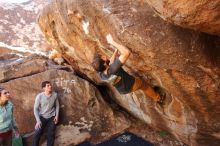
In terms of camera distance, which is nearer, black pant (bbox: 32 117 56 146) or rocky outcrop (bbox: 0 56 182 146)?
black pant (bbox: 32 117 56 146)

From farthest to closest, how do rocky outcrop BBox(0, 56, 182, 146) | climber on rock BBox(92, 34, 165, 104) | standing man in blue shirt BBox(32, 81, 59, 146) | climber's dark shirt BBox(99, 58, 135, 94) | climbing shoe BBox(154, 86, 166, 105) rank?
rocky outcrop BBox(0, 56, 182, 146) < standing man in blue shirt BBox(32, 81, 59, 146) < climbing shoe BBox(154, 86, 166, 105) < climber's dark shirt BBox(99, 58, 135, 94) < climber on rock BBox(92, 34, 165, 104)

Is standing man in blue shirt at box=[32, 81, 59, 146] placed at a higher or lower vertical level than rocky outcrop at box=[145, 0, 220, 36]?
lower

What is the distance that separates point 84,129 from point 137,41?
4.12m

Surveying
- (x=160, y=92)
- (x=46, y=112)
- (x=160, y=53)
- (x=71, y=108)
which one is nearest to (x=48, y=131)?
(x=46, y=112)

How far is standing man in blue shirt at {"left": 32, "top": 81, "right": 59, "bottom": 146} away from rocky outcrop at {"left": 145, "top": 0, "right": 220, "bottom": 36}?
13.6ft

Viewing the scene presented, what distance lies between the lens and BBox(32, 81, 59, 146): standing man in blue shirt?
282 inches

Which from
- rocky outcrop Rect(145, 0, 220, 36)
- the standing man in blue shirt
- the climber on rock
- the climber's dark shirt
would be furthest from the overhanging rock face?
the standing man in blue shirt

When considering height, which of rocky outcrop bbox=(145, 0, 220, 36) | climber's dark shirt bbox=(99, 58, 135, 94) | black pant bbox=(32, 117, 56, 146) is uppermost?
rocky outcrop bbox=(145, 0, 220, 36)

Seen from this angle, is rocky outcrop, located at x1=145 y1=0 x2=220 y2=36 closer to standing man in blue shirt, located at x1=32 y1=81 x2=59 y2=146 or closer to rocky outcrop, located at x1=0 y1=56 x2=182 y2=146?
standing man in blue shirt, located at x1=32 y1=81 x2=59 y2=146

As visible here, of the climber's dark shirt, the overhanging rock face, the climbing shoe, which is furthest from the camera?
the climbing shoe

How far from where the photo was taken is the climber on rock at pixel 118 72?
203 inches

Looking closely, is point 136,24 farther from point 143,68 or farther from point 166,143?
point 166,143

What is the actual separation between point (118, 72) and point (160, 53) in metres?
0.96

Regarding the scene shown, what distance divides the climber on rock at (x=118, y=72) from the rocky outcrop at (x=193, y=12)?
150cm
